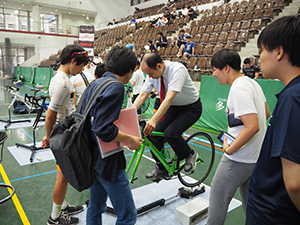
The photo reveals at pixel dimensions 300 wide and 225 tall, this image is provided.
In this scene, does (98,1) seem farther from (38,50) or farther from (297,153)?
(297,153)

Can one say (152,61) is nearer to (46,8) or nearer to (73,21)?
(46,8)

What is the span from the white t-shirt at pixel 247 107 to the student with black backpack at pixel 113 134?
2.44ft

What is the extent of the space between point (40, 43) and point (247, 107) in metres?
26.4

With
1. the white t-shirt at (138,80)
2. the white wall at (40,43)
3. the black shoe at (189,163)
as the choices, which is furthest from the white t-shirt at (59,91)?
the white wall at (40,43)

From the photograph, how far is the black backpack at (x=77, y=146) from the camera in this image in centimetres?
135

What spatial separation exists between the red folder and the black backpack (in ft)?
0.36

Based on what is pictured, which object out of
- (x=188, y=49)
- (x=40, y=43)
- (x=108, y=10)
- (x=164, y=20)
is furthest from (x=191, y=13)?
(x=108, y=10)

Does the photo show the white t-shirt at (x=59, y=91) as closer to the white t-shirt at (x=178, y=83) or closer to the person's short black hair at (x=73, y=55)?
the person's short black hair at (x=73, y=55)

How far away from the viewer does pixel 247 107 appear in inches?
58.3

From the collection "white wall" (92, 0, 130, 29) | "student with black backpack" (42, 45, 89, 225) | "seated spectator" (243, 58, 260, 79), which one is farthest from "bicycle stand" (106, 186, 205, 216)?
"white wall" (92, 0, 130, 29)

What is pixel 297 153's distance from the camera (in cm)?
74

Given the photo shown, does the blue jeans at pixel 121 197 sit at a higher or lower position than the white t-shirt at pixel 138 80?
lower

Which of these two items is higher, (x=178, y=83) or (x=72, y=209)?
(x=178, y=83)

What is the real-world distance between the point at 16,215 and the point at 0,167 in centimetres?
156
